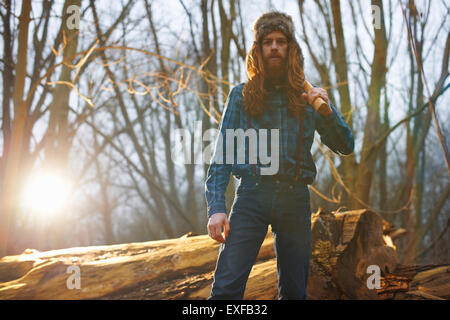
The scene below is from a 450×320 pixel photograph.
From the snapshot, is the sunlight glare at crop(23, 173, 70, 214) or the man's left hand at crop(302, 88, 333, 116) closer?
the man's left hand at crop(302, 88, 333, 116)

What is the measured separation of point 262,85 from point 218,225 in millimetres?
734

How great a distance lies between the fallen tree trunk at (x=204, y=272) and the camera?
8.77 ft

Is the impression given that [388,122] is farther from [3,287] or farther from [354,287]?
[3,287]

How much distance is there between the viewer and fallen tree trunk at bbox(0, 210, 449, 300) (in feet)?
8.77

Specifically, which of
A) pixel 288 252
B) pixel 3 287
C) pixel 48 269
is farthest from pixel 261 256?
pixel 3 287

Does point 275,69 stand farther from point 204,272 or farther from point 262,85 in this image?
point 204,272

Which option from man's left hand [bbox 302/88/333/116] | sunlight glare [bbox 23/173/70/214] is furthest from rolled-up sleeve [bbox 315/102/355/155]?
sunlight glare [bbox 23/173/70/214]

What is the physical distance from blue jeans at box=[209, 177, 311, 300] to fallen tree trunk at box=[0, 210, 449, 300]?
3.33 feet

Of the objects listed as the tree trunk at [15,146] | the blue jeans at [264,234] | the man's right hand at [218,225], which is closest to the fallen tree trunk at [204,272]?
the tree trunk at [15,146]

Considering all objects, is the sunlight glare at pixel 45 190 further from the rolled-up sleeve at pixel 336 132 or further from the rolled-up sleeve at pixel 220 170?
the rolled-up sleeve at pixel 336 132

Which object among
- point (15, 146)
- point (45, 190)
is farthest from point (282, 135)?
point (45, 190)

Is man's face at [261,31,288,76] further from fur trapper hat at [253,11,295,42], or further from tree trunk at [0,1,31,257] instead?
tree trunk at [0,1,31,257]

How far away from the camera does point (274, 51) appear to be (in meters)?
1.76

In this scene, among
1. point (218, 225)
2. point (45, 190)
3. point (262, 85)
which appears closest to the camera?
point (218, 225)
